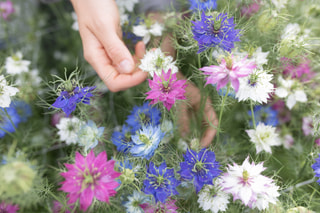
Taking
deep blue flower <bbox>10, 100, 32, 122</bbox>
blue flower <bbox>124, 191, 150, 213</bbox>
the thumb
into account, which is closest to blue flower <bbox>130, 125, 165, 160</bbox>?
blue flower <bbox>124, 191, 150, 213</bbox>

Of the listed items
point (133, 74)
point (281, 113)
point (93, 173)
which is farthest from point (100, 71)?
point (281, 113)

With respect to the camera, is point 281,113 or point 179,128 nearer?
point 179,128

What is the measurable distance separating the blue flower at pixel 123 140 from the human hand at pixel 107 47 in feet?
0.40

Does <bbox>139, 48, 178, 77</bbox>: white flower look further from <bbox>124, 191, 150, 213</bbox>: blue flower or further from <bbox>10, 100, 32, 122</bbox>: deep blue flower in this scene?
<bbox>10, 100, 32, 122</bbox>: deep blue flower

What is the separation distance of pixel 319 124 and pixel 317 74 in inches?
10.9

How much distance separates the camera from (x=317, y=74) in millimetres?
877

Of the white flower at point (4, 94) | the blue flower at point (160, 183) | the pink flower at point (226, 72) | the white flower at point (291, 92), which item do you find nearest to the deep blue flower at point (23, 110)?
the white flower at point (4, 94)

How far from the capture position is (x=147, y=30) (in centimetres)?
85

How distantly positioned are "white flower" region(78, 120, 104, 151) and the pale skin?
0.42ft

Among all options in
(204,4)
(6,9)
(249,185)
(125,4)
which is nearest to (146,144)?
(249,185)

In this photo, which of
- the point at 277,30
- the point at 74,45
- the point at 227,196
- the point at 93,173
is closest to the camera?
the point at 93,173

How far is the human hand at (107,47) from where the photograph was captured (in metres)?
0.74

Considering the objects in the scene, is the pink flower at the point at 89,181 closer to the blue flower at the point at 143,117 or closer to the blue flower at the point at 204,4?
the blue flower at the point at 143,117

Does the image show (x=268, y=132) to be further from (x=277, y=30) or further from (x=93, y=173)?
(x=93, y=173)
